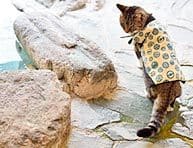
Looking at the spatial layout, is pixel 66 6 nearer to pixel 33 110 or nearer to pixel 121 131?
pixel 121 131

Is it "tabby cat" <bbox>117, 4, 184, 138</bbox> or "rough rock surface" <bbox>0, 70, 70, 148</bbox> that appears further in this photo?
"tabby cat" <bbox>117, 4, 184, 138</bbox>

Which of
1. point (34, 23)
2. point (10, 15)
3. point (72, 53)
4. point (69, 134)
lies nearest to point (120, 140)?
point (69, 134)

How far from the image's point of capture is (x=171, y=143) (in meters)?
2.55

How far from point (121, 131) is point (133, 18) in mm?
767

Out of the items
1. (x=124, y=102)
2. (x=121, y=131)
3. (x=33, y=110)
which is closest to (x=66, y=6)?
(x=124, y=102)

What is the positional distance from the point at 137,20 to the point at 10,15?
1651 mm

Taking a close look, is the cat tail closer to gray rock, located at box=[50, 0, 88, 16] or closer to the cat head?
the cat head

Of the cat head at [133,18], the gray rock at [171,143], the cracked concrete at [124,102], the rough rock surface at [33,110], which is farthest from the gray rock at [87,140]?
the cat head at [133,18]

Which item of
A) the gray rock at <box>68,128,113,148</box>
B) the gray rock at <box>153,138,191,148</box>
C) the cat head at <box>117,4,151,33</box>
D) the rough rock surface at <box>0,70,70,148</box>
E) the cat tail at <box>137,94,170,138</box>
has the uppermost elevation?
the cat head at <box>117,4,151,33</box>

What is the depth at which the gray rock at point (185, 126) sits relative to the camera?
2.65 m

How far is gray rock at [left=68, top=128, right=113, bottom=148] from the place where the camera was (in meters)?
2.51

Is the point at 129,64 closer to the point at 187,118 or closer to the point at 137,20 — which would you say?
the point at 137,20

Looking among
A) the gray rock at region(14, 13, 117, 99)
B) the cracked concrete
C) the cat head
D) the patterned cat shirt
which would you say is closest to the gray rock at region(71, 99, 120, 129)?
the cracked concrete

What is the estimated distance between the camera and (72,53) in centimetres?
310
